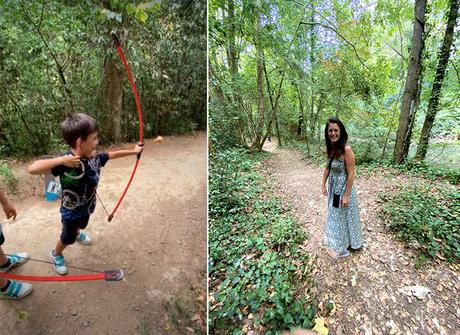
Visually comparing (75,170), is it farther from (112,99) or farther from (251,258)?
(112,99)

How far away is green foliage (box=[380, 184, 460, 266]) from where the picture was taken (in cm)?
244

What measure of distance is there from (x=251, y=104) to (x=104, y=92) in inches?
141

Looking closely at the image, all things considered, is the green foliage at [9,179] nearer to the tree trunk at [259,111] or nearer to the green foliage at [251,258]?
the green foliage at [251,258]

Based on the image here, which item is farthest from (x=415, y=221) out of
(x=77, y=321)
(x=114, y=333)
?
(x=77, y=321)

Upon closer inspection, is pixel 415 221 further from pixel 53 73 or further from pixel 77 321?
pixel 53 73

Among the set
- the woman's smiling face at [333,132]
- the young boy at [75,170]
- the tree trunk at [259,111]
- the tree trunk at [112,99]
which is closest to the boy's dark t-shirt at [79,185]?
the young boy at [75,170]

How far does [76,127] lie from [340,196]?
207 centimetres

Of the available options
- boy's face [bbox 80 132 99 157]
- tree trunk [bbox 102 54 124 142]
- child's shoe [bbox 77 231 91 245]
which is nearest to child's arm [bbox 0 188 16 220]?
boy's face [bbox 80 132 99 157]

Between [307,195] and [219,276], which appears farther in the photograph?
[307,195]

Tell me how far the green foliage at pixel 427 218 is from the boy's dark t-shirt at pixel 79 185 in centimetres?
268

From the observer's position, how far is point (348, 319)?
1896mm

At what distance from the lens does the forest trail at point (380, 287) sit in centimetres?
186

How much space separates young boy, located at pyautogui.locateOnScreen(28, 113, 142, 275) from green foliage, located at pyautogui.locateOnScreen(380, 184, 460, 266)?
260cm

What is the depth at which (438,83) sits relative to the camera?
4500mm
